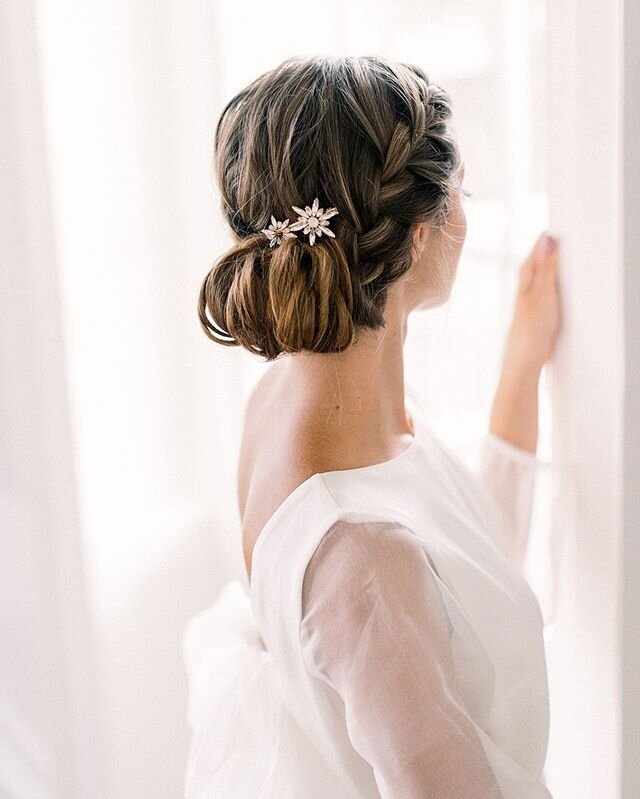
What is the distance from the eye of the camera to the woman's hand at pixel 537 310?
3.42 feet

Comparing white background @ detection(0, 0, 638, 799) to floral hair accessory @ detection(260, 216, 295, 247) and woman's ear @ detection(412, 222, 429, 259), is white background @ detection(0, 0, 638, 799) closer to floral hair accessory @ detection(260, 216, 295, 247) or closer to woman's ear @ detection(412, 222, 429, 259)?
woman's ear @ detection(412, 222, 429, 259)

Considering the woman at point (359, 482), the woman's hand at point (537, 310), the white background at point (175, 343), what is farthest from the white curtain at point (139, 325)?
the woman at point (359, 482)

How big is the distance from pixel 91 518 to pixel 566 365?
826 millimetres

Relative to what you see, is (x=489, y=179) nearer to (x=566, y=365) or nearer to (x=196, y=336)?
(x=566, y=365)

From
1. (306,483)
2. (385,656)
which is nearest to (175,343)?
(306,483)

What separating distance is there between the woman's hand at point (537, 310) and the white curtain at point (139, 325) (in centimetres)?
21

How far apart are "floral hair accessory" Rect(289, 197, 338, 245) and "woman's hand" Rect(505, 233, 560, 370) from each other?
31 cm

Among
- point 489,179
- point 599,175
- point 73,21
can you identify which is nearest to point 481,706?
point 599,175

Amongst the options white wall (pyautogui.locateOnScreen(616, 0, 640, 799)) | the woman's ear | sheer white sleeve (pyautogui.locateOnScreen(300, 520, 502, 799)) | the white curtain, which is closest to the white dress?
sheer white sleeve (pyautogui.locateOnScreen(300, 520, 502, 799))

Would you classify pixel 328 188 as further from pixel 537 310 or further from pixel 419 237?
pixel 537 310

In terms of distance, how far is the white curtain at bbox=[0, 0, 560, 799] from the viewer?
50.1 inches

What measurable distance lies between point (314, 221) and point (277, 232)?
0.04 meters

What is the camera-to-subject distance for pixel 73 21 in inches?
54.7

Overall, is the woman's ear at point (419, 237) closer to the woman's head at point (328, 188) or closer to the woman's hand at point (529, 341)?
the woman's head at point (328, 188)
